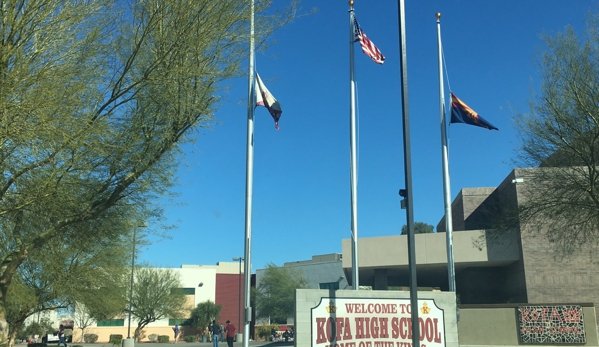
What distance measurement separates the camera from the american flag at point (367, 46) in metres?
18.7

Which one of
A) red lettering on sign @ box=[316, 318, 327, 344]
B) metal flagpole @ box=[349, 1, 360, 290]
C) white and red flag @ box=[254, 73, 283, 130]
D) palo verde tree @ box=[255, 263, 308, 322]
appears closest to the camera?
red lettering on sign @ box=[316, 318, 327, 344]

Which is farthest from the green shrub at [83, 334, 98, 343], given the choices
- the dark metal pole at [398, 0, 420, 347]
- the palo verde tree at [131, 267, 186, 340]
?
the dark metal pole at [398, 0, 420, 347]

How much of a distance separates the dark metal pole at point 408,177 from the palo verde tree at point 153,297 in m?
A: 47.2

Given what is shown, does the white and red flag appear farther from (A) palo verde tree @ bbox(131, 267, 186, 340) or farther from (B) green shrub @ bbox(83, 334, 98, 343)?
(B) green shrub @ bbox(83, 334, 98, 343)

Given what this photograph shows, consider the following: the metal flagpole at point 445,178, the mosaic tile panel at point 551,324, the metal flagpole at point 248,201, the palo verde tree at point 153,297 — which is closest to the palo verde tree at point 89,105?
the metal flagpole at point 248,201

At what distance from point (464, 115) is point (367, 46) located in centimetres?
516

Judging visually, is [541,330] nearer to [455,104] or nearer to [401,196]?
[455,104]

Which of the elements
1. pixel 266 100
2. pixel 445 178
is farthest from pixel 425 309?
pixel 445 178

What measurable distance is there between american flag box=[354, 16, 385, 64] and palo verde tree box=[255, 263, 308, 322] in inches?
1983

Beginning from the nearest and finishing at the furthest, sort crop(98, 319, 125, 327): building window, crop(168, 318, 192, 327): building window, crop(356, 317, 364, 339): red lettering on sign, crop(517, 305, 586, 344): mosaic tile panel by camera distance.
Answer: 1. crop(356, 317, 364, 339): red lettering on sign
2. crop(517, 305, 586, 344): mosaic tile panel
3. crop(98, 319, 125, 327): building window
4. crop(168, 318, 192, 327): building window

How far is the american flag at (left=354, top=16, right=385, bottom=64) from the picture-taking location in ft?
61.5

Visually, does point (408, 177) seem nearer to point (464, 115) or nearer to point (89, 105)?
point (89, 105)

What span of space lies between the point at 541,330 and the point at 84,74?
2401 cm

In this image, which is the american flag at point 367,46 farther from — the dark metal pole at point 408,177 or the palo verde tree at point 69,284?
the palo verde tree at point 69,284
